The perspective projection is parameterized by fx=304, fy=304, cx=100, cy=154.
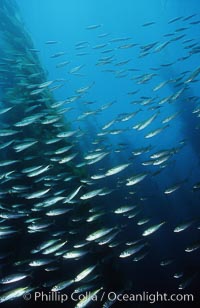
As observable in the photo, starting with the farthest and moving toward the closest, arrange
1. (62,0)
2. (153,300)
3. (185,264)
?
(62,0) → (185,264) → (153,300)

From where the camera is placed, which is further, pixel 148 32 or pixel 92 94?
pixel 148 32

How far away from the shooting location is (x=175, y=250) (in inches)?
566

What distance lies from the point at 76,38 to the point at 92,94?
58044 mm

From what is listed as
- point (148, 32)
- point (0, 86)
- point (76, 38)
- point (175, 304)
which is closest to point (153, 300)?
point (175, 304)

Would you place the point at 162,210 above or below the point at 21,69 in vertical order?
below

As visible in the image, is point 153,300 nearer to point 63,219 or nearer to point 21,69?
point 63,219

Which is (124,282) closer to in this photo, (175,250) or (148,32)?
(175,250)

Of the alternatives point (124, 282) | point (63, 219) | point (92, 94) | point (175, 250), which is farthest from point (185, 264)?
point (92, 94)

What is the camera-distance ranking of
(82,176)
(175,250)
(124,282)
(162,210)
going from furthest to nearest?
(162,210) < (175,250) < (82,176) < (124,282)

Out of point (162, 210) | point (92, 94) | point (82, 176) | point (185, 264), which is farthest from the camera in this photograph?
point (92, 94)

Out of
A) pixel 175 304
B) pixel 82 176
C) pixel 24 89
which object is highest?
pixel 24 89

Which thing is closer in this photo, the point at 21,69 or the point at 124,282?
the point at 124,282

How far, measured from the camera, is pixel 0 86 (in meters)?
11.2

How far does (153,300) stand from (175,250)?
13.3ft
